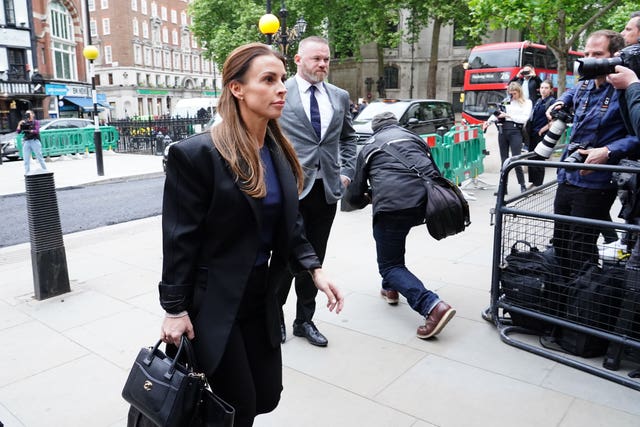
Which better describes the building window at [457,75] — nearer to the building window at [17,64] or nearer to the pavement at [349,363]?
the building window at [17,64]

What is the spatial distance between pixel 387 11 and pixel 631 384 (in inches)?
1412

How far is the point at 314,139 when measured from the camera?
3.68 meters

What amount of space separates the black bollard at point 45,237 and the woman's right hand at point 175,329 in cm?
342

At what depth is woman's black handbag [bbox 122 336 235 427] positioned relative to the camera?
1740 millimetres

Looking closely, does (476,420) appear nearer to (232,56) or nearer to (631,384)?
(631,384)

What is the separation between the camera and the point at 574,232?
360cm

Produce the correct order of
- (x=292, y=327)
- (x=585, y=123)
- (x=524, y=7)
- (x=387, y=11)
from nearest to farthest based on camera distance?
1. (x=585, y=123)
2. (x=292, y=327)
3. (x=524, y=7)
4. (x=387, y=11)

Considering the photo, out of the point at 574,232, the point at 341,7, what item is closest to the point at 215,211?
the point at 574,232

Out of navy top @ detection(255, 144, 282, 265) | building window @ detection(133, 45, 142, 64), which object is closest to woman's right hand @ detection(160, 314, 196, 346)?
navy top @ detection(255, 144, 282, 265)

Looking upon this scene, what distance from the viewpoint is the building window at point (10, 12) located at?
119 feet

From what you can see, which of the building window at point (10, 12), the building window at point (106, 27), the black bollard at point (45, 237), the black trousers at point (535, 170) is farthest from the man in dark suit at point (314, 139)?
the building window at point (106, 27)

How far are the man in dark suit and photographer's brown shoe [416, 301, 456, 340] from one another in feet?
2.49

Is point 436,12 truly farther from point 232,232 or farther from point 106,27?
point 106,27

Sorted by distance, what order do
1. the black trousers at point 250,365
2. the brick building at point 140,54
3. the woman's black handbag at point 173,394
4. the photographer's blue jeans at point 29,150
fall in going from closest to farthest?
the woman's black handbag at point 173,394
the black trousers at point 250,365
the photographer's blue jeans at point 29,150
the brick building at point 140,54
